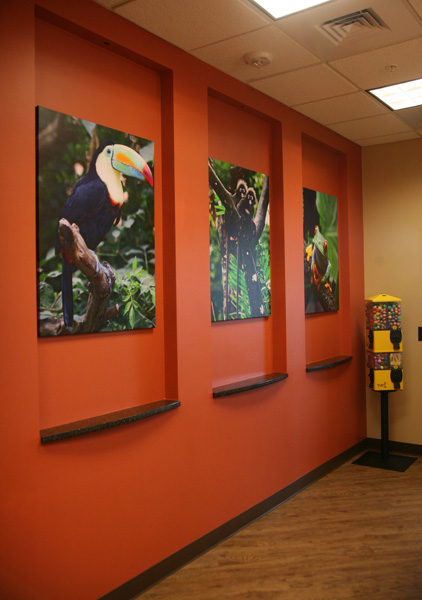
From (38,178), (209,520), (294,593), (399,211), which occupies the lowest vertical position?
(294,593)

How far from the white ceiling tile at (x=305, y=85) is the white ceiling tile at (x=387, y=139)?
53.9 inches

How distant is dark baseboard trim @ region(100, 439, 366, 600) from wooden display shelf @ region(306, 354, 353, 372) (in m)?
0.87

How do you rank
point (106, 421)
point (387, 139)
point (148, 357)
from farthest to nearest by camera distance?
point (387, 139) < point (148, 357) < point (106, 421)

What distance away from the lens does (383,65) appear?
142 inches

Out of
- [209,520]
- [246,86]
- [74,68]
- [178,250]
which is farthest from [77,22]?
[209,520]

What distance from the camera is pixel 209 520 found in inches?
136

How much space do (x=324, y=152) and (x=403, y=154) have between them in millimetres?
867

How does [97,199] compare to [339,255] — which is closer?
[97,199]

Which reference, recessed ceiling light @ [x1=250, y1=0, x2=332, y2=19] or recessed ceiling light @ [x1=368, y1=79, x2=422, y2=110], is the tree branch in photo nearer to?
recessed ceiling light @ [x1=250, y1=0, x2=332, y2=19]

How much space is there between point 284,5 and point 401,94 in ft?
5.64

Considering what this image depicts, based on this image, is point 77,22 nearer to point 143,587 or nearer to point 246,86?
point 246,86

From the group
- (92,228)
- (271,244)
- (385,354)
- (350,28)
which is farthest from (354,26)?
(385,354)

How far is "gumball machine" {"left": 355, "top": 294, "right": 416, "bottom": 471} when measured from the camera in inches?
200

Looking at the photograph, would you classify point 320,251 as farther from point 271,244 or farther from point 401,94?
point 401,94
